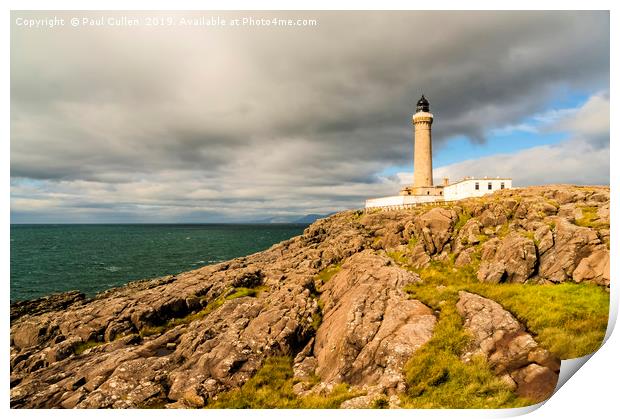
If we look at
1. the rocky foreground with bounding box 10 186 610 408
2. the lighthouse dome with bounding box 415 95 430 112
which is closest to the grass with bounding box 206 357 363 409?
the rocky foreground with bounding box 10 186 610 408

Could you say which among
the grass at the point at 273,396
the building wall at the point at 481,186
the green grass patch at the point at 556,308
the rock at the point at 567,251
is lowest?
the grass at the point at 273,396

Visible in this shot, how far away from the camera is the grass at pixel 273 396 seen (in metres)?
15.4

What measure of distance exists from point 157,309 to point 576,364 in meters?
30.2

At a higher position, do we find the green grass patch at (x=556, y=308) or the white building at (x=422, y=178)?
the white building at (x=422, y=178)

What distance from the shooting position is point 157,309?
28.3 metres

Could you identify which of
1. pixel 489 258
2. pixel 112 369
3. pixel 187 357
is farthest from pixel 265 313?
pixel 489 258

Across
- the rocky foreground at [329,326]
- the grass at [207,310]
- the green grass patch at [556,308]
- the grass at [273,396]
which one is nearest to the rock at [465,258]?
the rocky foreground at [329,326]

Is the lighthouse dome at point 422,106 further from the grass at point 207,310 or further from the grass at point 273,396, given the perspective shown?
the grass at point 273,396

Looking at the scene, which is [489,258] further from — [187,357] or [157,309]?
[157,309]

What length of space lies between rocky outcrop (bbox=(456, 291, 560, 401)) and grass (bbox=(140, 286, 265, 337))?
19.6m

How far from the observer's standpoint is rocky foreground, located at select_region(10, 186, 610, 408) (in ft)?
52.4

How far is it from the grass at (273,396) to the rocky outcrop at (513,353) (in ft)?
22.2

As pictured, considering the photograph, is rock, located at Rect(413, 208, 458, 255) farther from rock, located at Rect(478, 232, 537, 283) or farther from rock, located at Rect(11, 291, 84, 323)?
rock, located at Rect(11, 291, 84, 323)

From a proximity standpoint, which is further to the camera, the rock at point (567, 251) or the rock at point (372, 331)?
the rock at point (567, 251)
